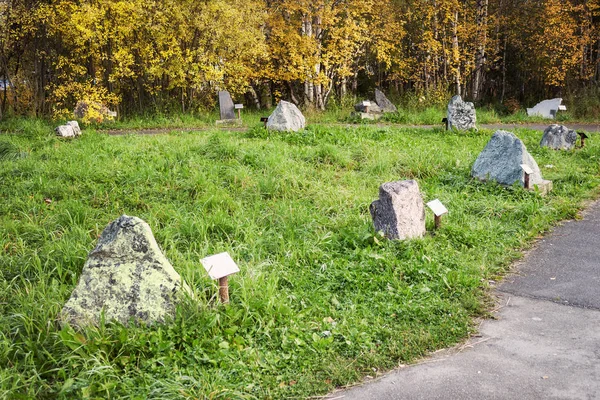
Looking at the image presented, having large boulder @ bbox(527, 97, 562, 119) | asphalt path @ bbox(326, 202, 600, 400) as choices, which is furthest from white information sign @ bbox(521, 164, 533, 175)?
large boulder @ bbox(527, 97, 562, 119)

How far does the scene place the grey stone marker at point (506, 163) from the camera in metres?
8.47

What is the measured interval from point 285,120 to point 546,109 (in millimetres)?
9432

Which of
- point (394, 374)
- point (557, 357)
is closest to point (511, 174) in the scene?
point (557, 357)

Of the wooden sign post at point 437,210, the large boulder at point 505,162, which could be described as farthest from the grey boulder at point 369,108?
the wooden sign post at point 437,210

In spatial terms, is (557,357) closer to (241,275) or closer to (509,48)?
(241,275)

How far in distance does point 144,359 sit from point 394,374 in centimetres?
182

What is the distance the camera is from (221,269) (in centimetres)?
455

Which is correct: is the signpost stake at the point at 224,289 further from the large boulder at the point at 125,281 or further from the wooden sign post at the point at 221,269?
the large boulder at the point at 125,281

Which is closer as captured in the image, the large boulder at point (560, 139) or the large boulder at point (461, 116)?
the large boulder at point (560, 139)

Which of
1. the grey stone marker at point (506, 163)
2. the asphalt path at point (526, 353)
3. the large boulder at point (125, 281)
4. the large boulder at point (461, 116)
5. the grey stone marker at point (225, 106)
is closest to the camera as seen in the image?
the asphalt path at point (526, 353)

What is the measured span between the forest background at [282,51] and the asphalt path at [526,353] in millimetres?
13215

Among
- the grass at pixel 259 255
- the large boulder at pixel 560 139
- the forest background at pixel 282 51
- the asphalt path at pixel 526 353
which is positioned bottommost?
the asphalt path at pixel 526 353

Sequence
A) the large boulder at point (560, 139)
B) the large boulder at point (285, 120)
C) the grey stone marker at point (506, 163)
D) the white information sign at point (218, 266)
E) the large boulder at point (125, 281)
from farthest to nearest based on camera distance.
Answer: the large boulder at point (285, 120), the large boulder at point (560, 139), the grey stone marker at point (506, 163), the white information sign at point (218, 266), the large boulder at point (125, 281)

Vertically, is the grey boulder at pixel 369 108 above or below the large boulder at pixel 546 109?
above
